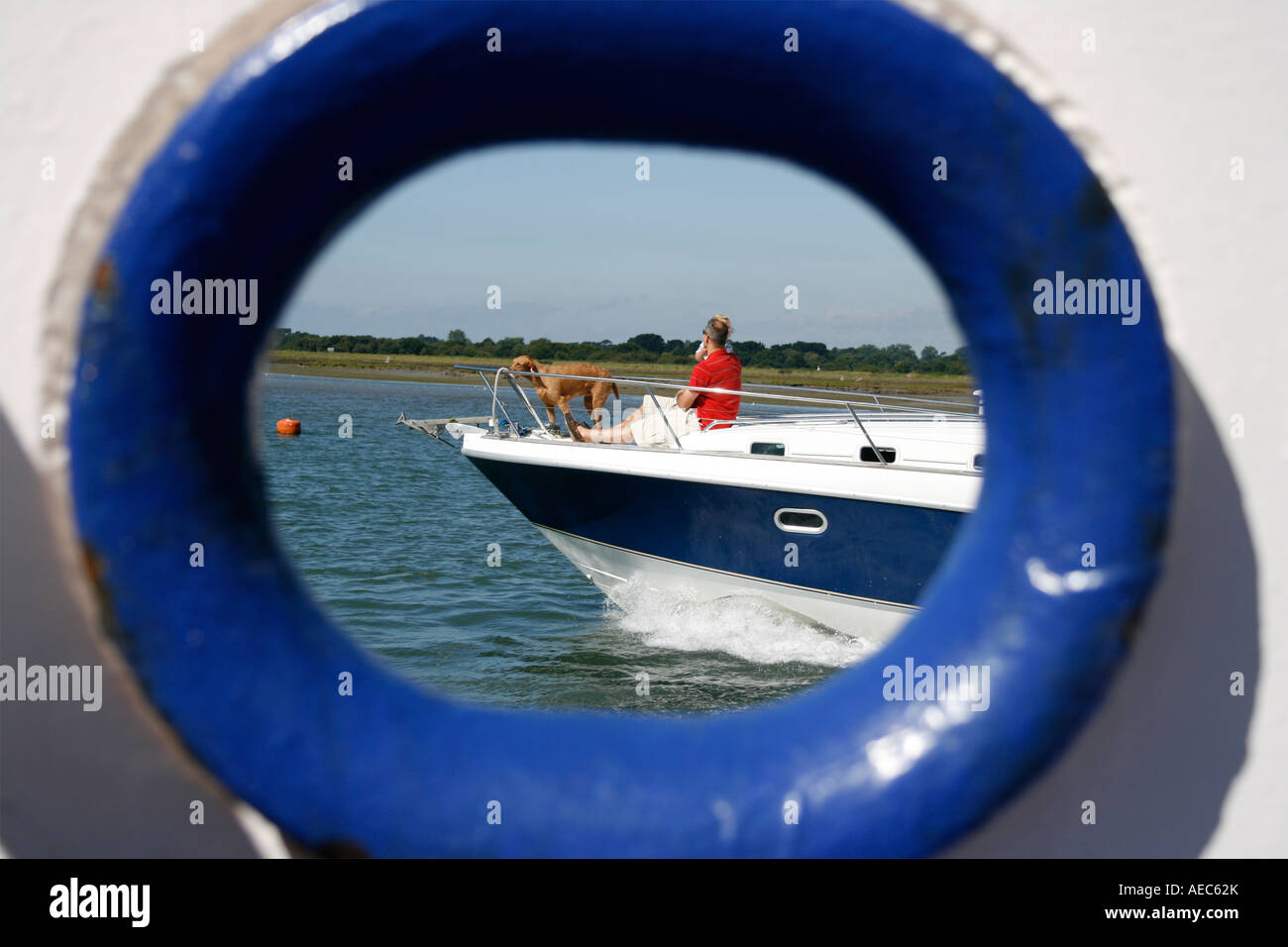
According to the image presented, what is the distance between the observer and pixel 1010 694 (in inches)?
56.7

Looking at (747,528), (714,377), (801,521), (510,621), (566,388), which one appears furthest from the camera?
(510,621)

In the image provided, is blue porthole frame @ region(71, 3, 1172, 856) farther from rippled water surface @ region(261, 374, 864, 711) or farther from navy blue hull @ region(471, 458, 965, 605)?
navy blue hull @ region(471, 458, 965, 605)

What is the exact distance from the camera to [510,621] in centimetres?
883

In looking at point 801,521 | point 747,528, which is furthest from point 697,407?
point 801,521

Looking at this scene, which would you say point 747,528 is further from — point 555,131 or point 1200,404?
point 555,131

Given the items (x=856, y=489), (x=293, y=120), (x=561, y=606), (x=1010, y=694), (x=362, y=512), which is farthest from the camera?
(x=362, y=512)

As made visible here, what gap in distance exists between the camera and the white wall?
5.25 ft

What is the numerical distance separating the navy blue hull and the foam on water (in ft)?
1.27

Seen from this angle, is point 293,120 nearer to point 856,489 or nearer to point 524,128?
point 524,128

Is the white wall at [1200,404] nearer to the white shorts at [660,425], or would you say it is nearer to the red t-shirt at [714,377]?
the red t-shirt at [714,377]

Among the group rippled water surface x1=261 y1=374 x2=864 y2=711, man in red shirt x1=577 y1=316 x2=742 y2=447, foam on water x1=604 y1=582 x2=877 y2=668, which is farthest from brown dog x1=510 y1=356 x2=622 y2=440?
rippled water surface x1=261 y1=374 x2=864 y2=711

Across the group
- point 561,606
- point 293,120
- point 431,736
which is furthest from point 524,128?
→ point 561,606

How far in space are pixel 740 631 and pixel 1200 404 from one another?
539cm
